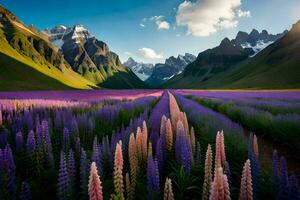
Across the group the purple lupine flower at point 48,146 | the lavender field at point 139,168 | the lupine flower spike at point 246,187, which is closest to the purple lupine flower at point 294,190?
the lavender field at point 139,168

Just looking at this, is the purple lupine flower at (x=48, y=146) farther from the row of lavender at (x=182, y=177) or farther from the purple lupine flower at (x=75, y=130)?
the purple lupine flower at (x=75, y=130)

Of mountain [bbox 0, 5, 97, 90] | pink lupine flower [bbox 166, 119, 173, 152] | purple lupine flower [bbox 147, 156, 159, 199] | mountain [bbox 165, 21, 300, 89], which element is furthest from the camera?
mountain [bbox 0, 5, 97, 90]

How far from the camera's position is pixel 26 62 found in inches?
5039

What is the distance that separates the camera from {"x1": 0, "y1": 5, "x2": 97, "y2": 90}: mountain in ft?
339

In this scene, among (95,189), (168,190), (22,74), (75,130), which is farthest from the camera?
(22,74)

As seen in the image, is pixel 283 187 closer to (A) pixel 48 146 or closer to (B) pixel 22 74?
(A) pixel 48 146

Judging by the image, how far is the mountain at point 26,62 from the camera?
103 meters

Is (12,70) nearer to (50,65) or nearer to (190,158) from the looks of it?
(50,65)

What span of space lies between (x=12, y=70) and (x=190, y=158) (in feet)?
411

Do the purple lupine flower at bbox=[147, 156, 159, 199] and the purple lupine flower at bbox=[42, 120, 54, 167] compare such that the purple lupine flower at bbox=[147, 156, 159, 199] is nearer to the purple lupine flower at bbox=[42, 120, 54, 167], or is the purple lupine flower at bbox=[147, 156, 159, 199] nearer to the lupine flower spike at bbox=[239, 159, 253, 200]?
the lupine flower spike at bbox=[239, 159, 253, 200]

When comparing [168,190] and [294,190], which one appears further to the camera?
[294,190]

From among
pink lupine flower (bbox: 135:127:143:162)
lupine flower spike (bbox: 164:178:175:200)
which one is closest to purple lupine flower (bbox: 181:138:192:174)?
pink lupine flower (bbox: 135:127:143:162)

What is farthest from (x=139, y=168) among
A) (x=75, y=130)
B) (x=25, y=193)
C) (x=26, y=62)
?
(x=26, y=62)

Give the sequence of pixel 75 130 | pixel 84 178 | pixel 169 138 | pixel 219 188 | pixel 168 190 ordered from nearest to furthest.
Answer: pixel 219 188, pixel 168 190, pixel 84 178, pixel 169 138, pixel 75 130
